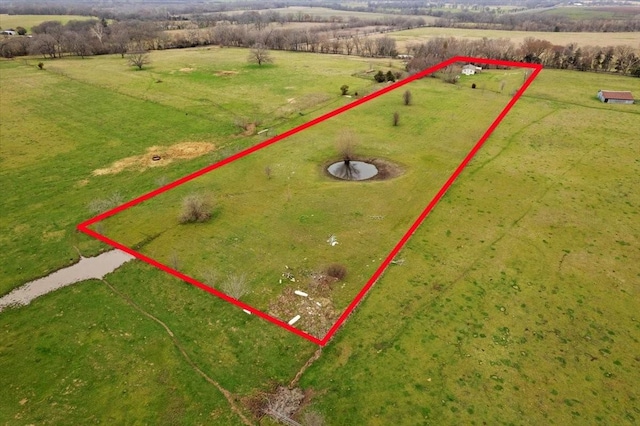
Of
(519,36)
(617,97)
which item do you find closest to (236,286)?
(617,97)

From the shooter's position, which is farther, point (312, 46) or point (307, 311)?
point (312, 46)

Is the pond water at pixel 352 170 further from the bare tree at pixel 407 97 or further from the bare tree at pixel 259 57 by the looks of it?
the bare tree at pixel 259 57

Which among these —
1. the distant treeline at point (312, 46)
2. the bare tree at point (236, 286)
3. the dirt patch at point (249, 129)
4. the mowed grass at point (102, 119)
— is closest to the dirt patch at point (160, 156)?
the mowed grass at point (102, 119)

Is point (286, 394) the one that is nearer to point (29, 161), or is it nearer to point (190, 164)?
point (190, 164)

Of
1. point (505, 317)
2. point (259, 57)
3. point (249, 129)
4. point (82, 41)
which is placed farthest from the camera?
point (82, 41)

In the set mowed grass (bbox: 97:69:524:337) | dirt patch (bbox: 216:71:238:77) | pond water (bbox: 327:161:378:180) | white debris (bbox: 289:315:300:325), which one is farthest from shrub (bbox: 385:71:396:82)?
white debris (bbox: 289:315:300:325)

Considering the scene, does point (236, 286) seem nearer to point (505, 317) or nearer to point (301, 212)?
point (301, 212)

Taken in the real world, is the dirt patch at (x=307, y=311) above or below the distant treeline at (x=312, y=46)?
below
